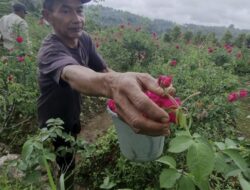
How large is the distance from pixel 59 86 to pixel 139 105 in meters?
1.16

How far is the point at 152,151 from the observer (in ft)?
3.52

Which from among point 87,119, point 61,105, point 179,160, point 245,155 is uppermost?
point 245,155

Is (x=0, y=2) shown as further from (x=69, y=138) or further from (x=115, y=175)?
(x=69, y=138)

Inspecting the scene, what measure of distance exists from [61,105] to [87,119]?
237cm

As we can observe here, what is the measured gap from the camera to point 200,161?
819mm

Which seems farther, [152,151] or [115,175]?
[115,175]

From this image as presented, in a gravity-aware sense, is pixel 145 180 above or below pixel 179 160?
below

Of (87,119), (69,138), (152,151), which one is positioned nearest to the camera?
(152,151)

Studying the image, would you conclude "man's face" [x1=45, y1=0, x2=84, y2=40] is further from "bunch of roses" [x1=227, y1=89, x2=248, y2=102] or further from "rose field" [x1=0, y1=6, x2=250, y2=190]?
"bunch of roses" [x1=227, y1=89, x2=248, y2=102]

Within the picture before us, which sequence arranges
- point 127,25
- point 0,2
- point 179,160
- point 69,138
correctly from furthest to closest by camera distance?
1. point 0,2
2. point 127,25
3. point 179,160
4. point 69,138

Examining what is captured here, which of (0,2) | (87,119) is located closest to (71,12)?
(87,119)

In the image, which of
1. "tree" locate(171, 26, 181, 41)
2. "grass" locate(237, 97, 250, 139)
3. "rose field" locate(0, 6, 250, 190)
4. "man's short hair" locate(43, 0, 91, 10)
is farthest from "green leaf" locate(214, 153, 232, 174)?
"tree" locate(171, 26, 181, 41)

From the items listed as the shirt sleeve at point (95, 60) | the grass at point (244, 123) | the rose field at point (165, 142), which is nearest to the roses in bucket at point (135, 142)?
the rose field at point (165, 142)

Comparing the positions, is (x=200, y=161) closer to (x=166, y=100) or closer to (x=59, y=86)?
(x=166, y=100)
